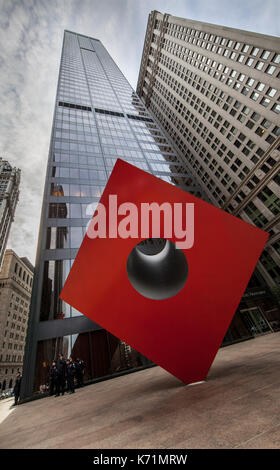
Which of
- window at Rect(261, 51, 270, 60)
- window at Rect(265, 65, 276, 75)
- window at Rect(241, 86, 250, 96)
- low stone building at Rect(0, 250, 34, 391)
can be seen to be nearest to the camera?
window at Rect(265, 65, 276, 75)

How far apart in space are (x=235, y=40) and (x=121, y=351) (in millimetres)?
40731

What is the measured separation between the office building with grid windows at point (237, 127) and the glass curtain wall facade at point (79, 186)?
6.24m

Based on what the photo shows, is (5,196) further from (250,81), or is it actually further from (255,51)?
(255,51)

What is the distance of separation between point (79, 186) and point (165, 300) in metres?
17.7

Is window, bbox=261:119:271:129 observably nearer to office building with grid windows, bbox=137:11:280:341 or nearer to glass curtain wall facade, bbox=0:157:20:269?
office building with grid windows, bbox=137:11:280:341

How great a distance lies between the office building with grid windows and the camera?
2357 cm

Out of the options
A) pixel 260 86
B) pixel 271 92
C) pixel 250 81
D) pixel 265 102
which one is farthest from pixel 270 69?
pixel 265 102

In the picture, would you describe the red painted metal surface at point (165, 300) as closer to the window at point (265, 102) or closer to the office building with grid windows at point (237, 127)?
the office building with grid windows at point (237, 127)

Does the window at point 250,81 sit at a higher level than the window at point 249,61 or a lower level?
lower

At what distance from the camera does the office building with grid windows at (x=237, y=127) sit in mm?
23566

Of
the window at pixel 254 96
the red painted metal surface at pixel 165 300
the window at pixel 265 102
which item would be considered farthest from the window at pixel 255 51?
the red painted metal surface at pixel 165 300

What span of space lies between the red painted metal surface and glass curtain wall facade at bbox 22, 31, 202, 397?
8.89 meters

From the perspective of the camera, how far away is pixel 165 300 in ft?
15.4

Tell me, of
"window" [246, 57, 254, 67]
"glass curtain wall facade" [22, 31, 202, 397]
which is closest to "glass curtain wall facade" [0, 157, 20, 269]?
"glass curtain wall facade" [22, 31, 202, 397]
